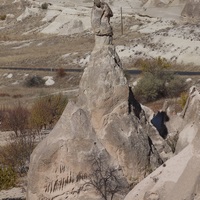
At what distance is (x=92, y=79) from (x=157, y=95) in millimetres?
26308

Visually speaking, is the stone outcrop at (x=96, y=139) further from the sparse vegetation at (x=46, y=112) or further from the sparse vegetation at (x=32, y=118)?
the sparse vegetation at (x=46, y=112)

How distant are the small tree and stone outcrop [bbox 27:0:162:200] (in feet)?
0.31

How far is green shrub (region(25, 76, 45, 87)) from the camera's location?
49719mm

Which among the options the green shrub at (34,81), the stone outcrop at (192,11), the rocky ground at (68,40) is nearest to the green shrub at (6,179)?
the rocky ground at (68,40)

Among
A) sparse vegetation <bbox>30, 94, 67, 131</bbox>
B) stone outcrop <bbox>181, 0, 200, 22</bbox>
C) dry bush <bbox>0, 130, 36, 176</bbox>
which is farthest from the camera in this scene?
stone outcrop <bbox>181, 0, 200, 22</bbox>

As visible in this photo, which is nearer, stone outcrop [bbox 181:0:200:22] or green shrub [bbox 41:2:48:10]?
stone outcrop [bbox 181:0:200:22]

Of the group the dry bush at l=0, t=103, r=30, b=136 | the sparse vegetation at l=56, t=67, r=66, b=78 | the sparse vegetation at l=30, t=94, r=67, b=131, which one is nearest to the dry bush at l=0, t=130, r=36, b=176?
the dry bush at l=0, t=103, r=30, b=136

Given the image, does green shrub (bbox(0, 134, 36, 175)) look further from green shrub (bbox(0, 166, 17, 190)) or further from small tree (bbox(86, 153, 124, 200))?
small tree (bbox(86, 153, 124, 200))

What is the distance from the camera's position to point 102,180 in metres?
10.4

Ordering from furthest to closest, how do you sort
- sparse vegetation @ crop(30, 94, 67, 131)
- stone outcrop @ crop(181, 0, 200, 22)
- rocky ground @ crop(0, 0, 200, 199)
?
1. stone outcrop @ crop(181, 0, 200, 22)
2. rocky ground @ crop(0, 0, 200, 199)
3. sparse vegetation @ crop(30, 94, 67, 131)

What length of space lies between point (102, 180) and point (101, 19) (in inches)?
118

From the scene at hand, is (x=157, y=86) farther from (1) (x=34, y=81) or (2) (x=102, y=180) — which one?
(2) (x=102, y=180)

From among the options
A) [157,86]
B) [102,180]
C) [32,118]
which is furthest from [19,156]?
[157,86]

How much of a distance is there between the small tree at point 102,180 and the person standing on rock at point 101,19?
2344mm
